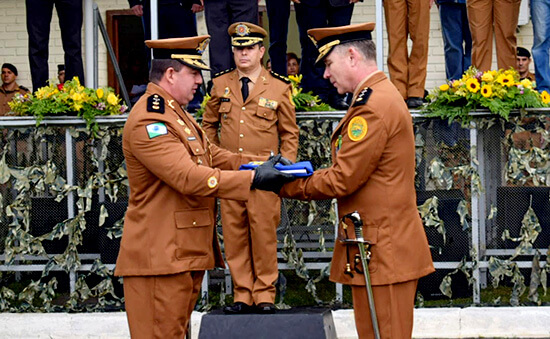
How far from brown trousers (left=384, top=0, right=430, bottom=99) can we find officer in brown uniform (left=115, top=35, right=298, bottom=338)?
3.58 m

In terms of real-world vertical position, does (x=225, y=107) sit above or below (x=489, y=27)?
below

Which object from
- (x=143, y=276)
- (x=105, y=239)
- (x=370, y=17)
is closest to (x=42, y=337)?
(x=105, y=239)

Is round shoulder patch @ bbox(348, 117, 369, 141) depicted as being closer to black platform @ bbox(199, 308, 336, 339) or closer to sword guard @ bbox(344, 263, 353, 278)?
sword guard @ bbox(344, 263, 353, 278)

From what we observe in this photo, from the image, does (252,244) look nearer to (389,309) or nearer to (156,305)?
(156,305)

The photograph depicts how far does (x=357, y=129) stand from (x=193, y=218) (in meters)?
1.01

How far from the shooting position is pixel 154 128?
503cm

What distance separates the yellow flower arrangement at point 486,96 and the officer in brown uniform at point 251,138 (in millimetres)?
1295

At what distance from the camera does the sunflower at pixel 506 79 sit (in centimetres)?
784

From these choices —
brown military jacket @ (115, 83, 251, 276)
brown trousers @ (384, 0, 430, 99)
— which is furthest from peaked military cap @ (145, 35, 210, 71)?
brown trousers @ (384, 0, 430, 99)

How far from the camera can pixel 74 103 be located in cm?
808

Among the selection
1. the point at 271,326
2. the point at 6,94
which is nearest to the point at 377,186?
the point at 271,326

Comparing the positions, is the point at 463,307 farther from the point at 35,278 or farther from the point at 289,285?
the point at 35,278

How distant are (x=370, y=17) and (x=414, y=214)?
29.1ft

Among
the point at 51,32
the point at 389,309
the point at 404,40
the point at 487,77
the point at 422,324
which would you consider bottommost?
the point at 422,324
